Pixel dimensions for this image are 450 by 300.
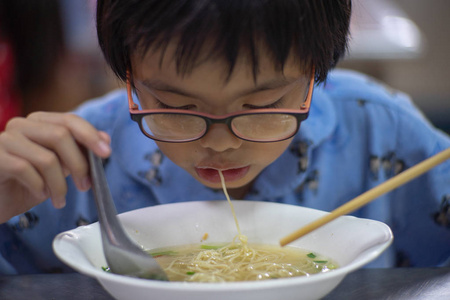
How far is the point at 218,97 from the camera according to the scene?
3.29ft

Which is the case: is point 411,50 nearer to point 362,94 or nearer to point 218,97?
point 362,94

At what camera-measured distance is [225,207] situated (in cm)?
118

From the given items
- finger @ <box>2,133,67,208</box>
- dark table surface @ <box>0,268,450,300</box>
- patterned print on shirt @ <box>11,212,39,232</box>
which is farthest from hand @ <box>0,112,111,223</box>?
patterned print on shirt @ <box>11,212,39,232</box>

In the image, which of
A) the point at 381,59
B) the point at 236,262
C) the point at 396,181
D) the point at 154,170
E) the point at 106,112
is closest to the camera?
the point at 396,181

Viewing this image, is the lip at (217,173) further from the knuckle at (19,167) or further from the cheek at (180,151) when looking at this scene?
the knuckle at (19,167)

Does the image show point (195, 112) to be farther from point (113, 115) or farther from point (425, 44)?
point (425, 44)

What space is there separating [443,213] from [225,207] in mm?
795

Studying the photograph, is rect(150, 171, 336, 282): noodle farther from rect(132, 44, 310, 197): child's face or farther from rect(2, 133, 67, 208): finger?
rect(2, 133, 67, 208): finger

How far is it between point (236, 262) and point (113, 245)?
30cm

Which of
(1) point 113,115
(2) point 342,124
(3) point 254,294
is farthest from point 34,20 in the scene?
(3) point 254,294

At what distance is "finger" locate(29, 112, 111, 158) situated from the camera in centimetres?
92

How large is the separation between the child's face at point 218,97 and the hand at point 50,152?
0.59 ft

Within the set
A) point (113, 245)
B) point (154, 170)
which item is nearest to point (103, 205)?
point (113, 245)

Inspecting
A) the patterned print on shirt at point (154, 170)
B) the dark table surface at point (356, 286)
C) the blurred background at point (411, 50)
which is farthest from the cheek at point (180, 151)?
the blurred background at point (411, 50)
